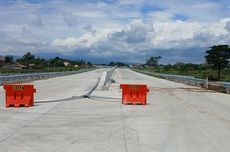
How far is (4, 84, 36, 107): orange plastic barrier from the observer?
17297 mm

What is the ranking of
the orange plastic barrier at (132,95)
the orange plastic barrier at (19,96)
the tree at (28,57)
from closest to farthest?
the orange plastic barrier at (19,96)
the orange plastic barrier at (132,95)
the tree at (28,57)

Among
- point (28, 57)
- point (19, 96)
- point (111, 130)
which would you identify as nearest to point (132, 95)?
point (19, 96)

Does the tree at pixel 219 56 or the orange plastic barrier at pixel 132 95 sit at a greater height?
the tree at pixel 219 56

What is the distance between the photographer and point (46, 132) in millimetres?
10664

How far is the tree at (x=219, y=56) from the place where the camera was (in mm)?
64500

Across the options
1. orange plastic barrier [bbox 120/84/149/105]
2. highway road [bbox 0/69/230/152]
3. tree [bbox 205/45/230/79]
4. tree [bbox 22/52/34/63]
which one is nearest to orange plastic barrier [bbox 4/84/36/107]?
highway road [bbox 0/69/230/152]

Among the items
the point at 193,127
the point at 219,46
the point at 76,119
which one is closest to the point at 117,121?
the point at 76,119

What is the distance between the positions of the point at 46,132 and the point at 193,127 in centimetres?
413

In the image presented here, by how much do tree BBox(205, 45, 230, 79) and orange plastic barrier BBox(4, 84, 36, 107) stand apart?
5047 cm

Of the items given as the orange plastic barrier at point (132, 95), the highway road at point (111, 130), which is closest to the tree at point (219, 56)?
the orange plastic barrier at point (132, 95)

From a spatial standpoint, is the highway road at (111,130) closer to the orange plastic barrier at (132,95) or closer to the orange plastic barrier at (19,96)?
the orange plastic barrier at (19,96)

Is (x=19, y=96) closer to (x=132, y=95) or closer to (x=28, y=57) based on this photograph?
(x=132, y=95)

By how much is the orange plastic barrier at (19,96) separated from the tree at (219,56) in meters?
50.5

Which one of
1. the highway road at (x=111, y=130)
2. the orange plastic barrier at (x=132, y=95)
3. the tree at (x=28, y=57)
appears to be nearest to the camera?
the highway road at (x=111, y=130)
